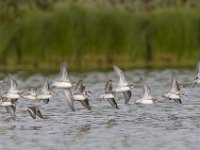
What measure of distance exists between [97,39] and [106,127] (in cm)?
1663

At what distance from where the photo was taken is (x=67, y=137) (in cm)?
2292

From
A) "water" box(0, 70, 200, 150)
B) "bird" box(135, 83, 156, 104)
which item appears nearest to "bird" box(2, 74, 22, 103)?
"water" box(0, 70, 200, 150)

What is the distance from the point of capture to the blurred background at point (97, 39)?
40.5 metres

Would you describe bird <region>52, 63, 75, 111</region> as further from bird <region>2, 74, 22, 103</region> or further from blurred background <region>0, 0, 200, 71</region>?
blurred background <region>0, 0, 200, 71</region>

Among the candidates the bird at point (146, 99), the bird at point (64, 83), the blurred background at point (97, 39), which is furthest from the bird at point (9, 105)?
the blurred background at point (97, 39)

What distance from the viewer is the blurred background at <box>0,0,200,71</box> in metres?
40.5

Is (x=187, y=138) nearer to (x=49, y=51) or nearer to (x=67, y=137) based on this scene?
(x=67, y=137)

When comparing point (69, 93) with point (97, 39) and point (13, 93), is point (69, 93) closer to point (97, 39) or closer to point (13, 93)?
point (13, 93)

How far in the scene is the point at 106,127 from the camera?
79.9ft

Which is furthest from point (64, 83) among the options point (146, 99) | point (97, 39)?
point (97, 39)

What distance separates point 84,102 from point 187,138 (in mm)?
4254

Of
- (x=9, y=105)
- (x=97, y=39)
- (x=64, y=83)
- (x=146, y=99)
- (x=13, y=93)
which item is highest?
(x=97, y=39)

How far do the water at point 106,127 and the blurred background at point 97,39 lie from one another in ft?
29.8

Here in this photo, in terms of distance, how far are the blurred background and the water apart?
29.8 ft
